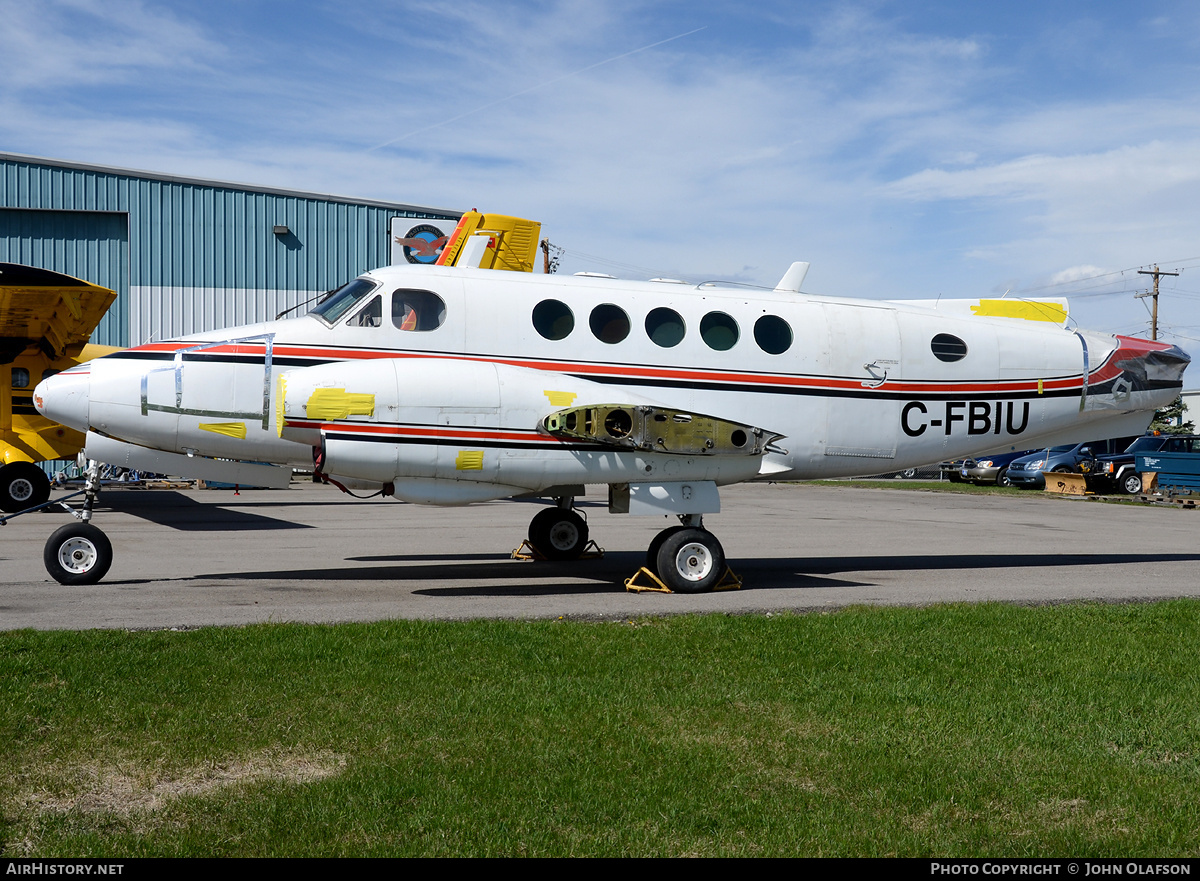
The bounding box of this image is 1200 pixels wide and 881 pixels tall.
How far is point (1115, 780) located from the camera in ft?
16.5

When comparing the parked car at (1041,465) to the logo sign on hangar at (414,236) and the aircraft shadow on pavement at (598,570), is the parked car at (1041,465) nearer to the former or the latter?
the logo sign on hangar at (414,236)

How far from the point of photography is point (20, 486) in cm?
2112

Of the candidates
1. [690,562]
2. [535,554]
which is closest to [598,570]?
[535,554]

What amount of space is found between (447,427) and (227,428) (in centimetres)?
232

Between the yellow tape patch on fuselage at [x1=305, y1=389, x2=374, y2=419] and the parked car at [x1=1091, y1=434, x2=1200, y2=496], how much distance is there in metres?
31.1

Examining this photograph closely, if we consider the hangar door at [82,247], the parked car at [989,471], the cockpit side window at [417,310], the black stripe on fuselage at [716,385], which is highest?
the hangar door at [82,247]

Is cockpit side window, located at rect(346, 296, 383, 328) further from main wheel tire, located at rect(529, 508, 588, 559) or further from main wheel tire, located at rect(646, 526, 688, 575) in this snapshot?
main wheel tire, located at rect(529, 508, 588, 559)

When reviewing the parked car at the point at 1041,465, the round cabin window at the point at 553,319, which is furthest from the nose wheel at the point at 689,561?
the parked car at the point at 1041,465

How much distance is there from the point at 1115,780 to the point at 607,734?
2.57 meters

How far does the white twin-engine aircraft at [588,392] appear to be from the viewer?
1035cm

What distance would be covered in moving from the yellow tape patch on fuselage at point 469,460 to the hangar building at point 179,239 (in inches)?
998

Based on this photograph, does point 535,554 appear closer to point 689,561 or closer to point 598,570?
point 598,570
